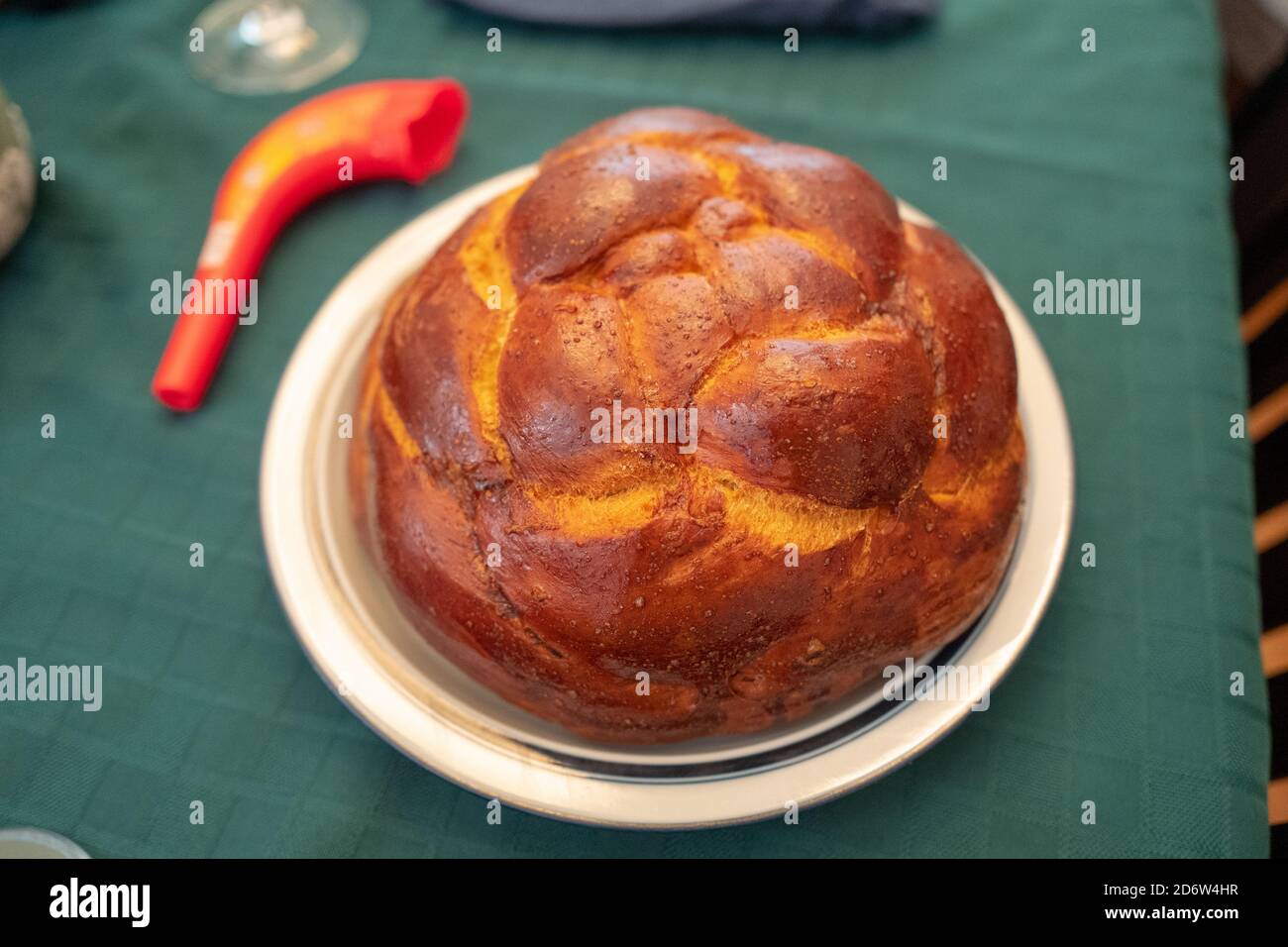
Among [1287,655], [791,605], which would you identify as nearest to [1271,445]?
[1287,655]

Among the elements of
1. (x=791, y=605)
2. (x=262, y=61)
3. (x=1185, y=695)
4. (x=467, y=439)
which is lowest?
(x=1185, y=695)

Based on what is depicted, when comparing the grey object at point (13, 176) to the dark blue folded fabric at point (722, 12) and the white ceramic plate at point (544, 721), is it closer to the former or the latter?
the white ceramic plate at point (544, 721)

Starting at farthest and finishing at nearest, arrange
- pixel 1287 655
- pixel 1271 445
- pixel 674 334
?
pixel 1271 445 < pixel 1287 655 < pixel 674 334

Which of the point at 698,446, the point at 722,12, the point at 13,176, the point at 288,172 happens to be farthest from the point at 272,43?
the point at 698,446

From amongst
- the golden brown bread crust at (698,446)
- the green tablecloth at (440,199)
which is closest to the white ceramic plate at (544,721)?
the golden brown bread crust at (698,446)

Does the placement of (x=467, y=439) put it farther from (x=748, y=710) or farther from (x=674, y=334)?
(x=748, y=710)

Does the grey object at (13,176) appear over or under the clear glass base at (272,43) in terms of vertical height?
under

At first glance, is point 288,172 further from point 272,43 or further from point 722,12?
point 722,12
